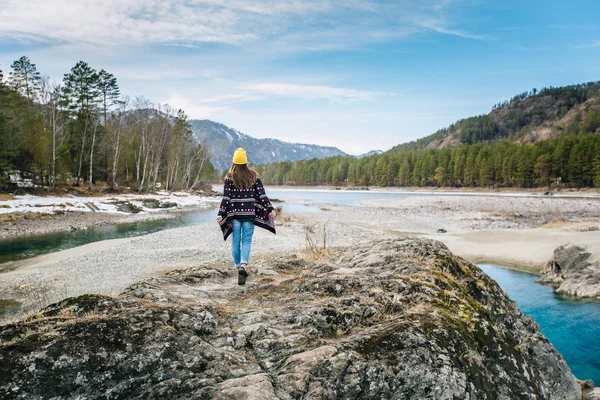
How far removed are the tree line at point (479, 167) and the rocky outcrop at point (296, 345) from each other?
288ft

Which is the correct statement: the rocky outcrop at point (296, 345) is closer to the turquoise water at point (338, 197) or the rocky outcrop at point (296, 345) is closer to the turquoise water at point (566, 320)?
the turquoise water at point (566, 320)

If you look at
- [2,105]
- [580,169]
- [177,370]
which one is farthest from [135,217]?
[580,169]

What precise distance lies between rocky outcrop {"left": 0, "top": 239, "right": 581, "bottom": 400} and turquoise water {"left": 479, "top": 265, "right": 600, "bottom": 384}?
233 inches

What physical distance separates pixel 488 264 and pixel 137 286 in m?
17.1

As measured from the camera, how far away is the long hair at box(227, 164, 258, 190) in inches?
228

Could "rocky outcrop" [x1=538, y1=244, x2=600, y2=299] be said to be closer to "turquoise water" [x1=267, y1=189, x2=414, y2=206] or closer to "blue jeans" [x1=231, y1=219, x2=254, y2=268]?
"blue jeans" [x1=231, y1=219, x2=254, y2=268]

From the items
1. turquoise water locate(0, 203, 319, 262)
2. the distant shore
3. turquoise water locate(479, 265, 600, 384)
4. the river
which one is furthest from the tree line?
turquoise water locate(0, 203, 319, 262)

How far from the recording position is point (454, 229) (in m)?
27.8

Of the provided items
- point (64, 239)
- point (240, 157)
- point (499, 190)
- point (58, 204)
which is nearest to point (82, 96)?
point (58, 204)

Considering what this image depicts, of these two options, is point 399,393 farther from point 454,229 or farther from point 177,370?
point 454,229

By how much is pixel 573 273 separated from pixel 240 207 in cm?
1473

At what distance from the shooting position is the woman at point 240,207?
19.2 feet

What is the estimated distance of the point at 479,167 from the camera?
9831cm

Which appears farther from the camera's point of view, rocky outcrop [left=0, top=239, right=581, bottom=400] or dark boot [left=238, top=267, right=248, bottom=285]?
dark boot [left=238, top=267, right=248, bottom=285]
